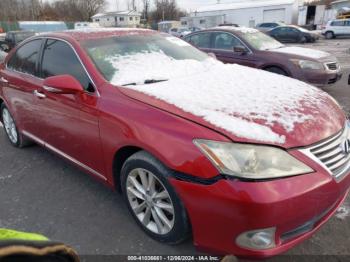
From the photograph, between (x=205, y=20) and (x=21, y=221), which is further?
(x=205, y=20)

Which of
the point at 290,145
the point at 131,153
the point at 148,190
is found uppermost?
the point at 290,145

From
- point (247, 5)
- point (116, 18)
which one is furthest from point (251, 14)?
point (116, 18)

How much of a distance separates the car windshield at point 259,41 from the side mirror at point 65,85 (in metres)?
5.43

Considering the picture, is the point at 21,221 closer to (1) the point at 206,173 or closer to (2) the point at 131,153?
(2) the point at 131,153

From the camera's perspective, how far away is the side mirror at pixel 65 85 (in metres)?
2.81

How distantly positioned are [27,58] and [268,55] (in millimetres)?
4958

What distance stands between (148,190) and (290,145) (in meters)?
1.08

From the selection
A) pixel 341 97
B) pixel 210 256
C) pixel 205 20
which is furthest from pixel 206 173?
pixel 205 20

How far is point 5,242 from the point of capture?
1.03 m

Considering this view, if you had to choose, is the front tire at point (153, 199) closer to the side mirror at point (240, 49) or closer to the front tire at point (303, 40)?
the side mirror at point (240, 49)

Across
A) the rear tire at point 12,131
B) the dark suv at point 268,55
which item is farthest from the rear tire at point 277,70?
the rear tire at point 12,131

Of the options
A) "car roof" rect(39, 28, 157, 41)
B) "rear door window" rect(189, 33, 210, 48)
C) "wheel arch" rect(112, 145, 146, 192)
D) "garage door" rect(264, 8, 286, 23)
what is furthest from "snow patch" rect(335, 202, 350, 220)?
"garage door" rect(264, 8, 286, 23)

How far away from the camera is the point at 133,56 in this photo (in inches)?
127

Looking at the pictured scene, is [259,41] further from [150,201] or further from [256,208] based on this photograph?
[256,208]
